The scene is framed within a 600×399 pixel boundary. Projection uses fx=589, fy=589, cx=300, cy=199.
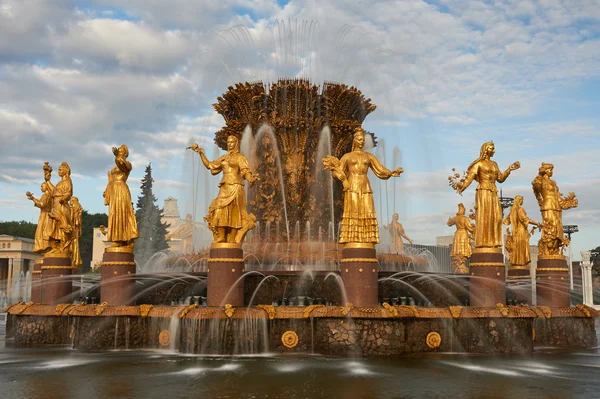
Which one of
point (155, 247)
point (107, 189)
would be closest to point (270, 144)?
point (107, 189)

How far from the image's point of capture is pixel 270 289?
50.3 ft

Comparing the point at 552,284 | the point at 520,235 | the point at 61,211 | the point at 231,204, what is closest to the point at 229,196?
the point at 231,204

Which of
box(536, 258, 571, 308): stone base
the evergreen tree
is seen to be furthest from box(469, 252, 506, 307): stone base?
the evergreen tree

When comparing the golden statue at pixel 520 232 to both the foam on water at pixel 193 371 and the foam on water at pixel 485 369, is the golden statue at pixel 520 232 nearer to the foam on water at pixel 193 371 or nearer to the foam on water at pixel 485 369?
the foam on water at pixel 485 369

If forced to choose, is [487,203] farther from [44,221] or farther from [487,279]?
[44,221]

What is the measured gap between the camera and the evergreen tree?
58272 mm

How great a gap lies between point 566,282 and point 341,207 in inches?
300

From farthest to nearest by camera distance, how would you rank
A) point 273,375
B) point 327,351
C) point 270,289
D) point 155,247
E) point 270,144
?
point 155,247, point 270,144, point 270,289, point 327,351, point 273,375

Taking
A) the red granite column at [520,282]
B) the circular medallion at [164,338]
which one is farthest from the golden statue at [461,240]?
the circular medallion at [164,338]

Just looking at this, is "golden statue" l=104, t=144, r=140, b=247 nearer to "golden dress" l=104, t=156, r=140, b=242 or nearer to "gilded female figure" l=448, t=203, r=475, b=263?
"golden dress" l=104, t=156, r=140, b=242

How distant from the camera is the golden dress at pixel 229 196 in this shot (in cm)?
1466

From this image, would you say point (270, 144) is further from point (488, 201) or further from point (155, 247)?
point (155, 247)

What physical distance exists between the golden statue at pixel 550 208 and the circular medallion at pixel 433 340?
290 inches

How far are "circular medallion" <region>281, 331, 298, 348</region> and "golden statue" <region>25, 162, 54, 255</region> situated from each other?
8.92 m
